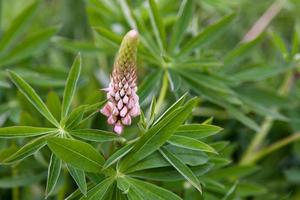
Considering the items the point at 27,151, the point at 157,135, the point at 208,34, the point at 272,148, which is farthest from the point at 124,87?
the point at 272,148

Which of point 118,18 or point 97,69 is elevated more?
point 118,18

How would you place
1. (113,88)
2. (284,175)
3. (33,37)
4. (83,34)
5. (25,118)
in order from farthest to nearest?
(83,34) → (284,175) → (33,37) → (25,118) → (113,88)

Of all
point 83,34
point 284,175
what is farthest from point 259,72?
point 83,34

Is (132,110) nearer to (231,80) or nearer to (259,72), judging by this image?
(231,80)

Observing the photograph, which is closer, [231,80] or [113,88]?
[113,88]

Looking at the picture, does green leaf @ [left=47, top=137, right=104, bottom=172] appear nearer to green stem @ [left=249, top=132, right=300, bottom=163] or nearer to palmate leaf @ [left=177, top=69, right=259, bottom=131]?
palmate leaf @ [left=177, top=69, right=259, bottom=131]

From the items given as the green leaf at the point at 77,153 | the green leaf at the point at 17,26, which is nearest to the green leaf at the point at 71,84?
the green leaf at the point at 77,153

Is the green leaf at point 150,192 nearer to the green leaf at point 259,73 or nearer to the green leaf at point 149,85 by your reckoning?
the green leaf at point 149,85

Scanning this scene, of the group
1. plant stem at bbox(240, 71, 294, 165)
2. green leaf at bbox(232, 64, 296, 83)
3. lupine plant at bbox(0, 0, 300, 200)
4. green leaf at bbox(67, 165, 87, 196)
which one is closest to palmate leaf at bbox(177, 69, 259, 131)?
lupine plant at bbox(0, 0, 300, 200)
